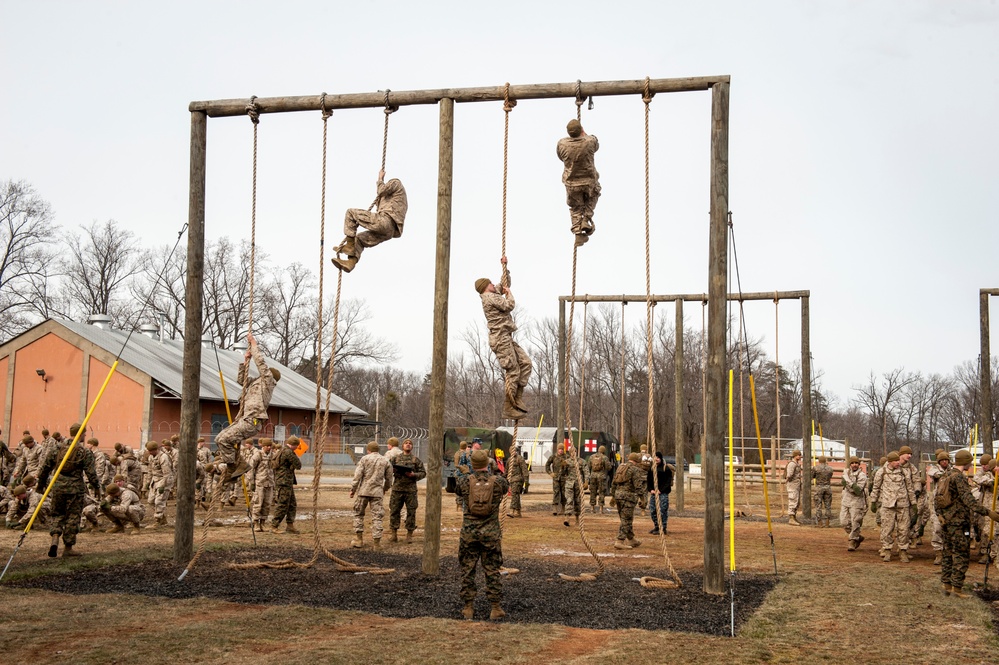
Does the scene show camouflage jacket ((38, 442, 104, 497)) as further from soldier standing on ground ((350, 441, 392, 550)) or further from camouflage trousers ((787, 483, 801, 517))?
camouflage trousers ((787, 483, 801, 517))

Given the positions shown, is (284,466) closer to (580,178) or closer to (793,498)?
(580,178)

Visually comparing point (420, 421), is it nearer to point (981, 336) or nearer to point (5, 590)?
point (981, 336)

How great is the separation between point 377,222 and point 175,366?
103 ft

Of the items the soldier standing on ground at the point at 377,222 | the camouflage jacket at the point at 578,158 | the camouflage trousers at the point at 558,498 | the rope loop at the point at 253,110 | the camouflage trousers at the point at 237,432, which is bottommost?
the camouflage trousers at the point at 558,498

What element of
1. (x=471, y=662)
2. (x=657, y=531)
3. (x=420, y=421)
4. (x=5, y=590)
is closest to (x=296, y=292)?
(x=420, y=421)

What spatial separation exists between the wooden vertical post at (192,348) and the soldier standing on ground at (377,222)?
7.17ft

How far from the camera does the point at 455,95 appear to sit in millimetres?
11500

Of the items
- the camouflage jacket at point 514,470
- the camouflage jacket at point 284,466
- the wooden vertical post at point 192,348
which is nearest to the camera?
the wooden vertical post at point 192,348

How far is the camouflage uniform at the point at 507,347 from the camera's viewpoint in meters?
10.6

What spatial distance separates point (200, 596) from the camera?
9.98m

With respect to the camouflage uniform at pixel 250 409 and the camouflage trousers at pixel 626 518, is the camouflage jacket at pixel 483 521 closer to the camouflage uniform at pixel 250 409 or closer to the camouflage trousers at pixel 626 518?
the camouflage uniform at pixel 250 409

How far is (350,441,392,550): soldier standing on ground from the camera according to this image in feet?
51.1

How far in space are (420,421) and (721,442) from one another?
8056 cm

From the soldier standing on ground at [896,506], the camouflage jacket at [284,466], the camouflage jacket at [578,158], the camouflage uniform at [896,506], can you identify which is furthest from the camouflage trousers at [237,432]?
the camouflage uniform at [896,506]
